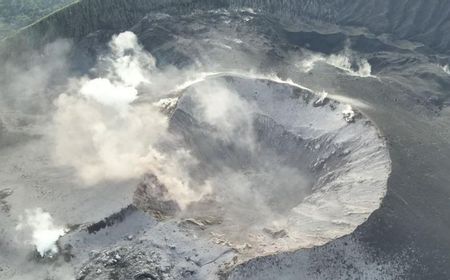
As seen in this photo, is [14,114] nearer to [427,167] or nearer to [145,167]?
[145,167]

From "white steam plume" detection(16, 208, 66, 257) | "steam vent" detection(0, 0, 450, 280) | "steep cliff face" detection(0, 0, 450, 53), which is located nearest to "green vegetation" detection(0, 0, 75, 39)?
"steep cliff face" detection(0, 0, 450, 53)

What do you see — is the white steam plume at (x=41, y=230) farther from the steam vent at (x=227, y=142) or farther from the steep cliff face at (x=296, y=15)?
the steep cliff face at (x=296, y=15)

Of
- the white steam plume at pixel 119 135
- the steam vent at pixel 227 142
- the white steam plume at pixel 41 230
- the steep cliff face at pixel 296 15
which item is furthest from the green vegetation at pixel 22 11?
the white steam plume at pixel 41 230

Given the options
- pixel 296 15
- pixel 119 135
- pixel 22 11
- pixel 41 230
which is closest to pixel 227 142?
pixel 119 135

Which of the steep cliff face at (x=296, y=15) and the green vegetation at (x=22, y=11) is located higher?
the steep cliff face at (x=296, y=15)

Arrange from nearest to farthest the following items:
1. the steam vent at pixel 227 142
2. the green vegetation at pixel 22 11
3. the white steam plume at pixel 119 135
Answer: the steam vent at pixel 227 142 < the white steam plume at pixel 119 135 < the green vegetation at pixel 22 11

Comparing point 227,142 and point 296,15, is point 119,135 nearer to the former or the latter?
point 227,142
